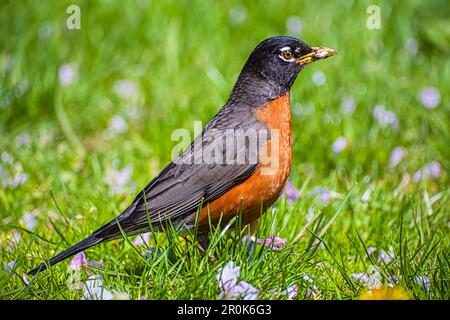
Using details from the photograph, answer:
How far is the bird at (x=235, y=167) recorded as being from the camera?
392 centimetres

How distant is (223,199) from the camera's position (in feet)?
13.0

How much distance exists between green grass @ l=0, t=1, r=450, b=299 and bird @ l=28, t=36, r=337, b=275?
6.8 inches

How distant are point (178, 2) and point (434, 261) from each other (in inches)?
159

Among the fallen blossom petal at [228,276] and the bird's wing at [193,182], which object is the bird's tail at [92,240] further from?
the fallen blossom petal at [228,276]

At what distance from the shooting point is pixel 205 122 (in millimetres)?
5711

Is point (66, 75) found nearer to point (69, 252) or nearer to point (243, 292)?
point (69, 252)

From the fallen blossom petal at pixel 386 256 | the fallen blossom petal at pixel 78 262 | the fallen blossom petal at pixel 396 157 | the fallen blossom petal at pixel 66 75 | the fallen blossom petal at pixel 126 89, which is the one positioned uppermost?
the fallen blossom petal at pixel 66 75

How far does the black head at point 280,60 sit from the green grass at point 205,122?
2.20 ft

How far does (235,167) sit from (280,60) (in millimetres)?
684

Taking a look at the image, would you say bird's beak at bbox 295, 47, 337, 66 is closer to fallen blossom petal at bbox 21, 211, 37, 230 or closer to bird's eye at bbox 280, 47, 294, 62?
bird's eye at bbox 280, 47, 294, 62

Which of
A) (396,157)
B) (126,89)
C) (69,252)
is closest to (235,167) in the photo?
(69,252)

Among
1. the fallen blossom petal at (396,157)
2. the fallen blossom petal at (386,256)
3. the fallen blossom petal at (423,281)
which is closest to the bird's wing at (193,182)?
the fallen blossom petal at (386,256)
